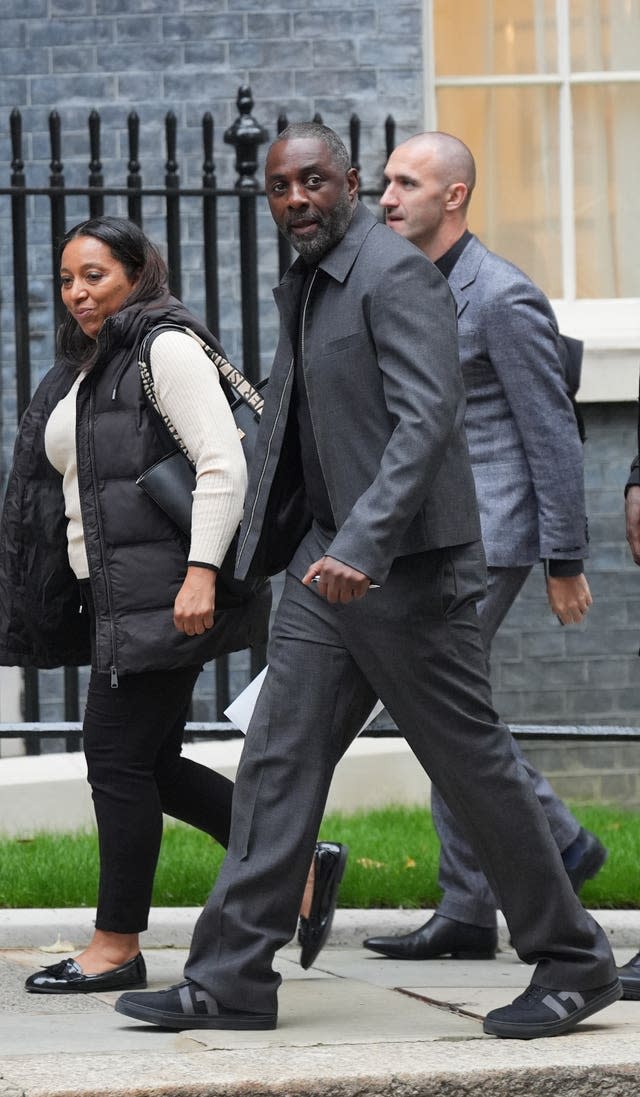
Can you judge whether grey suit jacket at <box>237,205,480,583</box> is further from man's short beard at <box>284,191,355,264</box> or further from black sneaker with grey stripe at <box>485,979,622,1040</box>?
black sneaker with grey stripe at <box>485,979,622,1040</box>

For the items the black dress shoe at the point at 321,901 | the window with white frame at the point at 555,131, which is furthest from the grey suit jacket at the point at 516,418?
the window with white frame at the point at 555,131

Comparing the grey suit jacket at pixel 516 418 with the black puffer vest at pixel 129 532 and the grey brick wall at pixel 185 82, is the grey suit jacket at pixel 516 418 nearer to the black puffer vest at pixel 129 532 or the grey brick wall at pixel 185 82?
the black puffer vest at pixel 129 532

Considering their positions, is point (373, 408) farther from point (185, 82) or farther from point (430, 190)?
point (185, 82)

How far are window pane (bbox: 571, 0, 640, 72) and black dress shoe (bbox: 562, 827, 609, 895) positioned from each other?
4091 millimetres

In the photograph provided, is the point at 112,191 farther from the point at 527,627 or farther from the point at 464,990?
the point at 464,990

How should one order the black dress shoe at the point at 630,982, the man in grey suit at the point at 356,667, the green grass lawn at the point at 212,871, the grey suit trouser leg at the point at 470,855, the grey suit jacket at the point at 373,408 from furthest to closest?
1. the green grass lawn at the point at 212,871
2. the grey suit trouser leg at the point at 470,855
3. the black dress shoe at the point at 630,982
4. the man in grey suit at the point at 356,667
5. the grey suit jacket at the point at 373,408

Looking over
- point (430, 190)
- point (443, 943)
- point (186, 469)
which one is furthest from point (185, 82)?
point (443, 943)

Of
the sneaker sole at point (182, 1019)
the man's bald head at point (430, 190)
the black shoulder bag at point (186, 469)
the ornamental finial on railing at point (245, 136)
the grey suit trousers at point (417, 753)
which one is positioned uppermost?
the ornamental finial on railing at point (245, 136)

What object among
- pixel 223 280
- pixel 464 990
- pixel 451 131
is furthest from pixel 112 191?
pixel 464 990

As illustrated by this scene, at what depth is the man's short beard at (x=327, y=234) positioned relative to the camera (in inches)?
152

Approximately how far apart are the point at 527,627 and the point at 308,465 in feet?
12.6

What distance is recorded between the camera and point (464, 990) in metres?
4.51

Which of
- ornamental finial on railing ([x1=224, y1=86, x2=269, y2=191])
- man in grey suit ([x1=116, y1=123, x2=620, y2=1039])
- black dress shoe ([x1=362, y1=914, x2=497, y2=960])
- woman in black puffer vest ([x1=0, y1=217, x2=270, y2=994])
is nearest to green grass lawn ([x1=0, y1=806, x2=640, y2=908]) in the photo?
black dress shoe ([x1=362, y1=914, x2=497, y2=960])

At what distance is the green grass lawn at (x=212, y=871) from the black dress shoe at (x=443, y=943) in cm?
44
